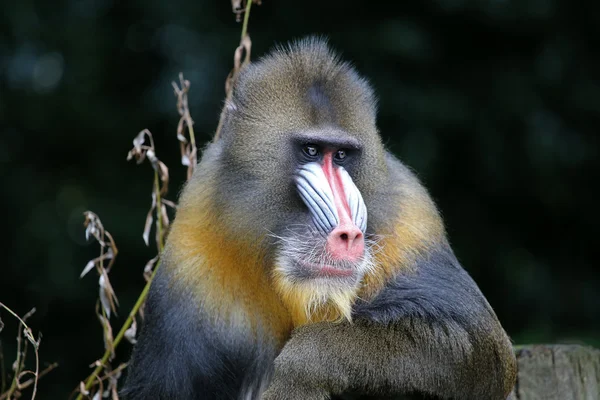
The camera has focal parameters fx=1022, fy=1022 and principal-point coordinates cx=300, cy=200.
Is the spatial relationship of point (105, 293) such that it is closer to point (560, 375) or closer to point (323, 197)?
point (323, 197)

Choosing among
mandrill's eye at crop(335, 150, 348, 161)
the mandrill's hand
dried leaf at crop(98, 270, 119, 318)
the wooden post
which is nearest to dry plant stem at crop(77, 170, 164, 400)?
dried leaf at crop(98, 270, 119, 318)

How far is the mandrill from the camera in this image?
417 centimetres

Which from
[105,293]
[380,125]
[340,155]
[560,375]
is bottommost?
[560,375]

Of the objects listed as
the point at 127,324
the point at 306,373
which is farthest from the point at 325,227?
the point at 127,324

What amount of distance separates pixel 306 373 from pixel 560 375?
138cm

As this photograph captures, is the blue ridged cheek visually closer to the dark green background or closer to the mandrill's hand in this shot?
the mandrill's hand

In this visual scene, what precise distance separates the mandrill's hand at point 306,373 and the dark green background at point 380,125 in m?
4.20

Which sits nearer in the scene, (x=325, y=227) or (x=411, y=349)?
(x=325, y=227)

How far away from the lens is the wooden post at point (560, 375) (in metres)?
4.81

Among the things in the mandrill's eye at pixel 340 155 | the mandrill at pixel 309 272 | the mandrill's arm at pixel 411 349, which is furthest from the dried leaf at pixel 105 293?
the mandrill's eye at pixel 340 155

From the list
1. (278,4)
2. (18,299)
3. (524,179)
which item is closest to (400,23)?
(278,4)

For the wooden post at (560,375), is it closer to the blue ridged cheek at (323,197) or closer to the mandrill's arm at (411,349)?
the mandrill's arm at (411,349)

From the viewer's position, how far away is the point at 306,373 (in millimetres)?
4168

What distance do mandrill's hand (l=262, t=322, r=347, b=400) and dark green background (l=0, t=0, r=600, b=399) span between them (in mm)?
4200
